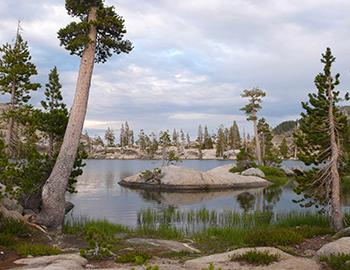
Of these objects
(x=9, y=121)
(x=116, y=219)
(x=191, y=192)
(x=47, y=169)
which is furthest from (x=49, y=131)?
(x=191, y=192)

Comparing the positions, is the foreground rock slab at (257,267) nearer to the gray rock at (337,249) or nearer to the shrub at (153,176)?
the gray rock at (337,249)

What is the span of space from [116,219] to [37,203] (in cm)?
894

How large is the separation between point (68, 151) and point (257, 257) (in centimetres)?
1083

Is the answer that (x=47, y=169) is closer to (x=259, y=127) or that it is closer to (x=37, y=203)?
(x=37, y=203)

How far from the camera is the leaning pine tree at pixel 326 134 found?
18.6m

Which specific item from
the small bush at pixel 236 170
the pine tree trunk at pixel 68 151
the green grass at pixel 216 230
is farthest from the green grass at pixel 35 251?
the small bush at pixel 236 170

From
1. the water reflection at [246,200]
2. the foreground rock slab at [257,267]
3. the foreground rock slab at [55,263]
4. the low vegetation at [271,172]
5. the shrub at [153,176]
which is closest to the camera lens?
the foreground rock slab at [55,263]

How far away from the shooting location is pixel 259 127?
75750 mm

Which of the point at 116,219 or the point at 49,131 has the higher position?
the point at 49,131

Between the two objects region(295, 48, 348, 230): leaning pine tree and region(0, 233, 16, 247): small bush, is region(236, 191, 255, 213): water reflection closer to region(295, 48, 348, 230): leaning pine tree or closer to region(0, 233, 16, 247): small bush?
region(295, 48, 348, 230): leaning pine tree

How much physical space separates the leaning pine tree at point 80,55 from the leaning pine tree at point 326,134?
932 cm

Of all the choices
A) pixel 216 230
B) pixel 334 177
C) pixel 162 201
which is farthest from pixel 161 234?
pixel 162 201

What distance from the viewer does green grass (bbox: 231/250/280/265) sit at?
10.2 meters

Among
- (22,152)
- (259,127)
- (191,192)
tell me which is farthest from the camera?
(259,127)
